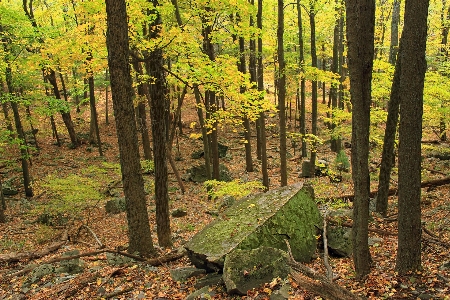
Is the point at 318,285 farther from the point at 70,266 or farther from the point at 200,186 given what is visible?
the point at 200,186

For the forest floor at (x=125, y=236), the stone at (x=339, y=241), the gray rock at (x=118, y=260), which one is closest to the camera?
the forest floor at (x=125, y=236)

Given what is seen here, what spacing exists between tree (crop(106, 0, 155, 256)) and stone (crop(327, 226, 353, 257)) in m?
4.36

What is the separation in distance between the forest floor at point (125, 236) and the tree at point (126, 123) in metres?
0.78

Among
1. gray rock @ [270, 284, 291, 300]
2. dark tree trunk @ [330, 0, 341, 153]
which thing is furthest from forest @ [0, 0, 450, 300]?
dark tree trunk @ [330, 0, 341, 153]

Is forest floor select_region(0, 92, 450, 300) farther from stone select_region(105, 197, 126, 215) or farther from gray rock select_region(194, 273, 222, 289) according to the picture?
stone select_region(105, 197, 126, 215)

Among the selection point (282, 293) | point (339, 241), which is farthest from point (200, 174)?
point (282, 293)

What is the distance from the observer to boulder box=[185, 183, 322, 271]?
22.0 ft

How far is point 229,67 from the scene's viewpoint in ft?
31.4

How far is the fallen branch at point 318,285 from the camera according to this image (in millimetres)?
4092

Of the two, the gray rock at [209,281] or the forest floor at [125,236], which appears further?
the gray rock at [209,281]

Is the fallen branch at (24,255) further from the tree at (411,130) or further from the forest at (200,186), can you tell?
the tree at (411,130)

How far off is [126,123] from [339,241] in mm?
5720

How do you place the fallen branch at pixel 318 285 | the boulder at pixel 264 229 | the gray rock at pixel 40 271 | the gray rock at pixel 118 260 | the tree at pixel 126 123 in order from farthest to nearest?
the gray rock at pixel 118 260, the gray rock at pixel 40 271, the tree at pixel 126 123, the boulder at pixel 264 229, the fallen branch at pixel 318 285

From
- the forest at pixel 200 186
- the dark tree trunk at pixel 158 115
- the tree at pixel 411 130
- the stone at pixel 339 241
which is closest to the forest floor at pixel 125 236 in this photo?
the forest at pixel 200 186
